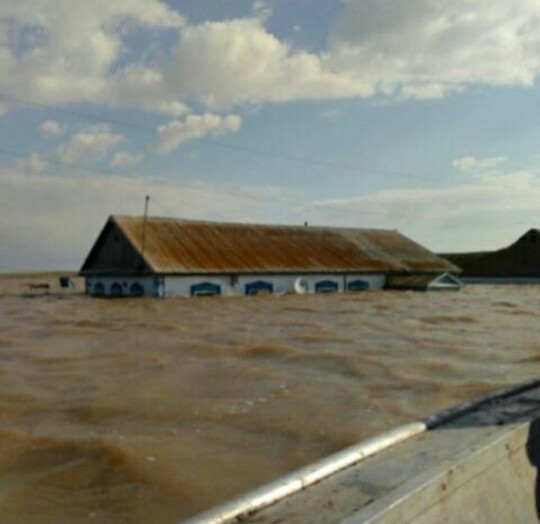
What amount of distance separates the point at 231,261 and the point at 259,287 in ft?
5.97

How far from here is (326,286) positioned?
33000mm

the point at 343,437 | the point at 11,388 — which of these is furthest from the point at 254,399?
the point at 11,388

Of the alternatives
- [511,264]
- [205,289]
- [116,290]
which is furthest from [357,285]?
[511,264]

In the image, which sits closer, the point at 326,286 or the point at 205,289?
the point at 205,289

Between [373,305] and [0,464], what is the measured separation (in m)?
19.7

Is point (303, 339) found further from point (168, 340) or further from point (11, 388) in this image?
point (11, 388)

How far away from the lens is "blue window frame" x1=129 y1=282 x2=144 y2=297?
28.1 m

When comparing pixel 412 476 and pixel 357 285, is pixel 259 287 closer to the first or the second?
pixel 357 285

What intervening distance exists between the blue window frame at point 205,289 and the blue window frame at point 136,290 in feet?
7.34

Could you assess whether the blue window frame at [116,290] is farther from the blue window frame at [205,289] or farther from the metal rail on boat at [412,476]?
the metal rail on boat at [412,476]

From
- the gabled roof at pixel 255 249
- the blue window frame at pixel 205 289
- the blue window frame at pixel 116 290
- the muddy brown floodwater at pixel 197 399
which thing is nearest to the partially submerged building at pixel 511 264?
the gabled roof at pixel 255 249

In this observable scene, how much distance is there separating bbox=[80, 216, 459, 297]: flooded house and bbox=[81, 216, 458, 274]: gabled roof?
5cm

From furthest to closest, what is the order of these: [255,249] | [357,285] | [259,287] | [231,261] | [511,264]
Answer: [511,264], [357,285], [255,249], [259,287], [231,261]

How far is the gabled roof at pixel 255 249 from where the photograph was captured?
95.3ft
